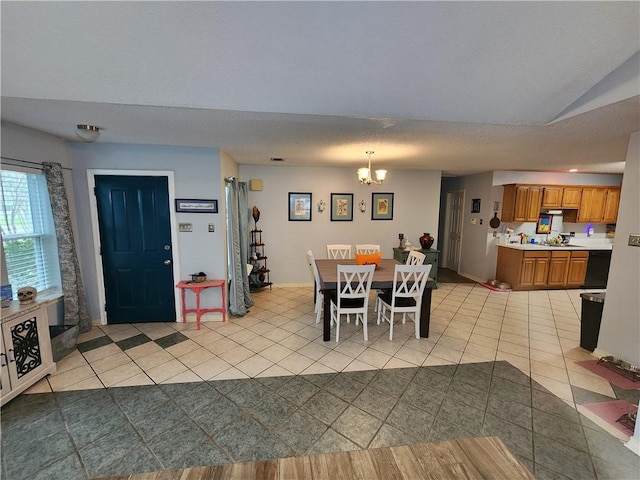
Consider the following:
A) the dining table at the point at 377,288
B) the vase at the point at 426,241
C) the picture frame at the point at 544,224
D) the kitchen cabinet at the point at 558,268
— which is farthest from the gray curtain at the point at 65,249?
the picture frame at the point at 544,224

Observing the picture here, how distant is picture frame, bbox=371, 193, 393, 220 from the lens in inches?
216

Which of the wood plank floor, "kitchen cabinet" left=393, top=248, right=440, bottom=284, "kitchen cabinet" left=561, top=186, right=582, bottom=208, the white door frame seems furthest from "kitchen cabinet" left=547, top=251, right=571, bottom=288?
the white door frame

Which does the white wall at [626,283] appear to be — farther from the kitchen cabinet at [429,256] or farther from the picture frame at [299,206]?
the picture frame at [299,206]

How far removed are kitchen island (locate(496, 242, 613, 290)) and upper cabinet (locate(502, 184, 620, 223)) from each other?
2.14 feet

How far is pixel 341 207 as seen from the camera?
538cm

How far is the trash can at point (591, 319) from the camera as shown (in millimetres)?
2957

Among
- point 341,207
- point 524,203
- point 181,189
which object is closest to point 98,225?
point 181,189

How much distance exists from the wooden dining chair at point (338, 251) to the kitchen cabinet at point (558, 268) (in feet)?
13.1

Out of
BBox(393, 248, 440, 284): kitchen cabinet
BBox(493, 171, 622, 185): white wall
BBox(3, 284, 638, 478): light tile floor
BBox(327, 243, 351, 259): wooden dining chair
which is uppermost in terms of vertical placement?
BBox(493, 171, 622, 185): white wall

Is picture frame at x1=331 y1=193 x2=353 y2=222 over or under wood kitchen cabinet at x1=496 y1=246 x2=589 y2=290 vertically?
over

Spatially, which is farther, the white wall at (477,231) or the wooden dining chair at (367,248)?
the white wall at (477,231)

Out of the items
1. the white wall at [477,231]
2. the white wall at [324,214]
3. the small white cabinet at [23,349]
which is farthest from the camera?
the white wall at [477,231]

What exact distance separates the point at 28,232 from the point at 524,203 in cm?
→ 760

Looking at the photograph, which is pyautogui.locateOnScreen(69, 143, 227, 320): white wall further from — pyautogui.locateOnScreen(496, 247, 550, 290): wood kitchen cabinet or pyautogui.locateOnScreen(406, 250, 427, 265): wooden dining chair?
pyautogui.locateOnScreen(496, 247, 550, 290): wood kitchen cabinet
